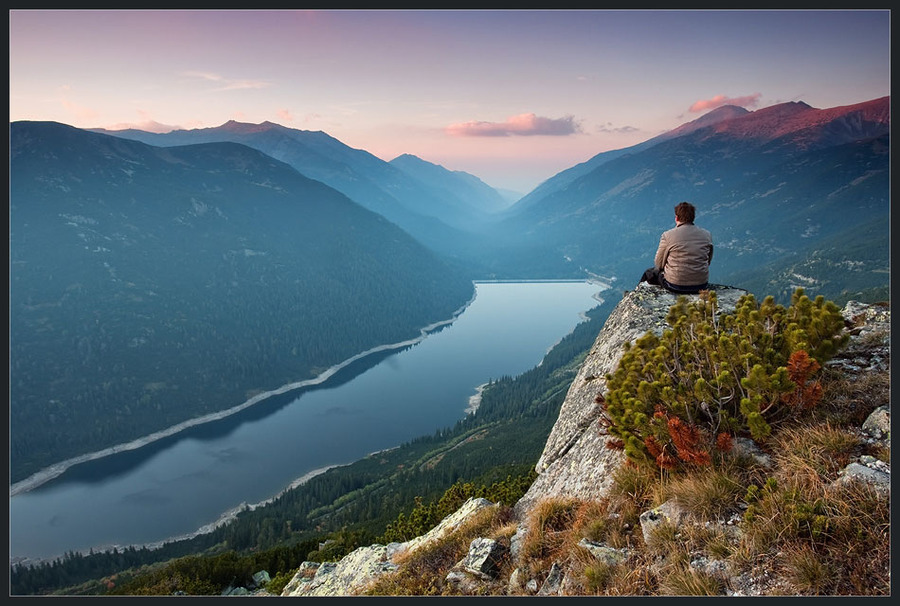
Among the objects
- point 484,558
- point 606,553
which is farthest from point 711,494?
point 484,558

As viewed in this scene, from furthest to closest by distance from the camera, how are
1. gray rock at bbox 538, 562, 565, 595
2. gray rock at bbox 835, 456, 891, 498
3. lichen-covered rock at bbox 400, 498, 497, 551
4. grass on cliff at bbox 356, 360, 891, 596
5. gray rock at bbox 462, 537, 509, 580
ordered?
lichen-covered rock at bbox 400, 498, 497, 551, gray rock at bbox 462, 537, 509, 580, gray rock at bbox 538, 562, 565, 595, gray rock at bbox 835, 456, 891, 498, grass on cliff at bbox 356, 360, 891, 596

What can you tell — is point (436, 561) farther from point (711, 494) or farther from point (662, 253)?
point (662, 253)

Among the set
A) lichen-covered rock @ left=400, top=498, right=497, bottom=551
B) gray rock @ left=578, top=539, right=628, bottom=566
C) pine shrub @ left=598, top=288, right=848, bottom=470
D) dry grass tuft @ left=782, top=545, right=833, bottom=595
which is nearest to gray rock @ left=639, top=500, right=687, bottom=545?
gray rock @ left=578, top=539, right=628, bottom=566

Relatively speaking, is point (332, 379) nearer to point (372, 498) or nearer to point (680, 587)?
point (372, 498)

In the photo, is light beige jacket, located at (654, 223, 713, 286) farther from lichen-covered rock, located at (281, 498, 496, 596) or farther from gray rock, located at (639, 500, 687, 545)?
lichen-covered rock, located at (281, 498, 496, 596)

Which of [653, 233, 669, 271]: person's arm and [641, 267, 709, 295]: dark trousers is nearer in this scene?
[653, 233, 669, 271]: person's arm

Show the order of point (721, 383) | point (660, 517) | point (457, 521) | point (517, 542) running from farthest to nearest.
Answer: point (457, 521) → point (517, 542) → point (721, 383) → point (660, 517)

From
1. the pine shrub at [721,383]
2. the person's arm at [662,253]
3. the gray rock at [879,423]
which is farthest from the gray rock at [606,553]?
the person's arm at [662,253]
